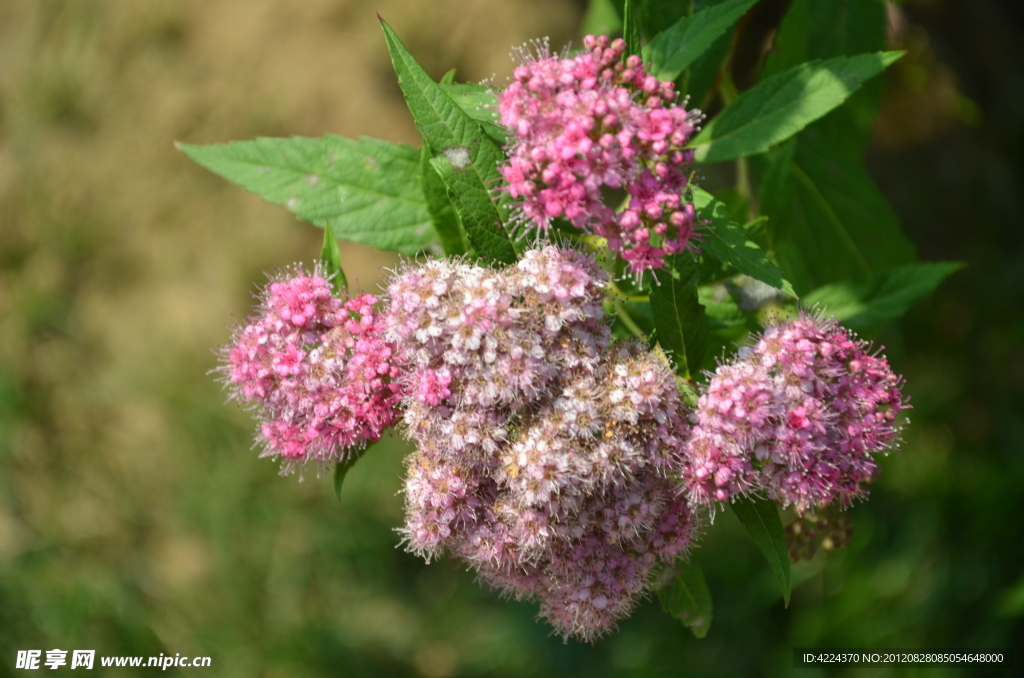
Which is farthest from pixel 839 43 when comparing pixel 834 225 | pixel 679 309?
pixel 679 309

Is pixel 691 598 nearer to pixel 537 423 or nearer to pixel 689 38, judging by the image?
pixel 537 423

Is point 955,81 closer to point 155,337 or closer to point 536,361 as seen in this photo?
point 536,361

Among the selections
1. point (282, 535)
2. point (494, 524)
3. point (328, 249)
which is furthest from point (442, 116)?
point (282, 535)

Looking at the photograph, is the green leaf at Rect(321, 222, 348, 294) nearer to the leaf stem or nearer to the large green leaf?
the leaf stem

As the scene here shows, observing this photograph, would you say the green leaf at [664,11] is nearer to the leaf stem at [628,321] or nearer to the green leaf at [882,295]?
the leaf stem at [628,321]

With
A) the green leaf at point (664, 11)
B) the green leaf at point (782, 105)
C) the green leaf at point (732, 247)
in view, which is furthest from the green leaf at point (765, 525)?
the green leaf at point (664, 11)

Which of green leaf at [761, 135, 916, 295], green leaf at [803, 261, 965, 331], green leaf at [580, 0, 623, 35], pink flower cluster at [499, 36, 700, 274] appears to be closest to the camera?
pink flower cluster at [499, 36, 700, 274]

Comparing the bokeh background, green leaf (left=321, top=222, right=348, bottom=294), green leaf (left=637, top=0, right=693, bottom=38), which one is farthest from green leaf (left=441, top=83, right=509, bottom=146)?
the bokeh background
